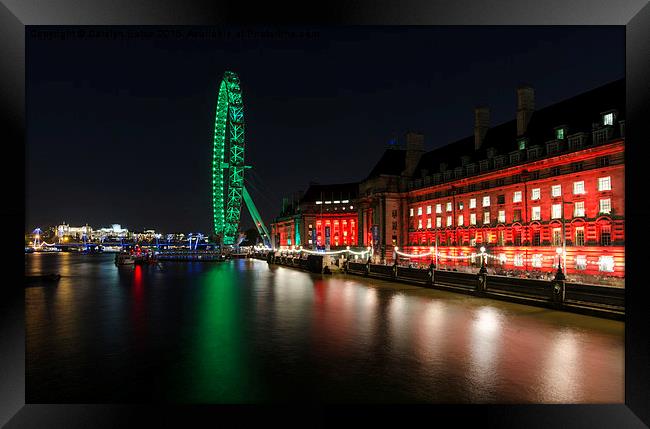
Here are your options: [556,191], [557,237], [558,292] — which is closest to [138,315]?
[558,292]

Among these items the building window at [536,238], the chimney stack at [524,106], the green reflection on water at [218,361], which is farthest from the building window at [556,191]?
the green reflection on water at [218,361]

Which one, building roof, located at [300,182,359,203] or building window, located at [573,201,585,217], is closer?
building window, located at [573,201,585,217]

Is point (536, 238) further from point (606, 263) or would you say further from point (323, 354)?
point (323, 354)

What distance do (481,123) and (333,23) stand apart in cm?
6794

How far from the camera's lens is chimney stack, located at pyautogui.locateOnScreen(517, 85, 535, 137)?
6000 cm

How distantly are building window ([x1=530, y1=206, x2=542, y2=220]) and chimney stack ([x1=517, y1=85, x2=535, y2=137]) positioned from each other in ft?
34.6

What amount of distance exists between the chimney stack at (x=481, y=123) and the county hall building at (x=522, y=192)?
5.9 inches

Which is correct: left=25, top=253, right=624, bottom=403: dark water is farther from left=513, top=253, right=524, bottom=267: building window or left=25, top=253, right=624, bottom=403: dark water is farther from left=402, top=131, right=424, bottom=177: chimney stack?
left=402, top=131, right=424, bottom=177: chimney stack

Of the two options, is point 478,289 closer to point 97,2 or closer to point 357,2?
point 357,2

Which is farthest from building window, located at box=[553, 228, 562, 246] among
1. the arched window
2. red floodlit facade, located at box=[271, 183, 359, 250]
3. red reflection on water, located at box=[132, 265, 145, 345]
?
red floodlit facade, located at box=[271, 183, 359, 250]

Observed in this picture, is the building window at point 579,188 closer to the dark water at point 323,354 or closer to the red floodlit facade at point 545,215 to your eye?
the red floodlit facade at point 545,215

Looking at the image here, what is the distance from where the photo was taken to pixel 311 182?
6304 inches

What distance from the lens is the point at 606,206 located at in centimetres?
4522
